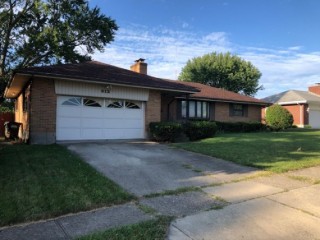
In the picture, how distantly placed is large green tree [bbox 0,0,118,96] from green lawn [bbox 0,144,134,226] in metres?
8.23

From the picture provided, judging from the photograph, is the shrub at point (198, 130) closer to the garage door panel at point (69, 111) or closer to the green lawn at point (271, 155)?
the green lawn at point (271, 155)

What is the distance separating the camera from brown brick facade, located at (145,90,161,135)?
16.2 meters

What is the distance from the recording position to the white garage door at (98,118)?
13.9 metres

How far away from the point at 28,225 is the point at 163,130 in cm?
1088

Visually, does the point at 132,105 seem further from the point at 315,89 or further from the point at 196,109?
the point at 315,89

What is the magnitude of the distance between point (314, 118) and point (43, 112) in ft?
96.9

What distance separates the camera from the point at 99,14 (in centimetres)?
1675

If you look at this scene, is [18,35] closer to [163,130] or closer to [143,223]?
[163,130]

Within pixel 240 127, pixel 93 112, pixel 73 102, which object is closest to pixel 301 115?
pixel 240 127

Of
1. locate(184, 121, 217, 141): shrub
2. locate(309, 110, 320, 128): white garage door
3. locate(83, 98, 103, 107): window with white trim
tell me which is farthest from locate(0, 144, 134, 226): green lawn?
locate(309, 110, 320, 128): white garage door

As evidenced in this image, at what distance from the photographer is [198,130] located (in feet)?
55.3

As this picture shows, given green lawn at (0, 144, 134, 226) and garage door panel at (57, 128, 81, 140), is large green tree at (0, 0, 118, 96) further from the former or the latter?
green lawn at (0, 144, 134, 226)

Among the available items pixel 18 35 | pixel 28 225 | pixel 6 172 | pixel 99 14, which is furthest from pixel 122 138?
pixel 28 225

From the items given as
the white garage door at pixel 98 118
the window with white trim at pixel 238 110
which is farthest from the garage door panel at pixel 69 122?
the window with white trim at pixel 238 110
